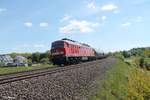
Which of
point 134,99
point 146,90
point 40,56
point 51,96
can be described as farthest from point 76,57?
point 40,56

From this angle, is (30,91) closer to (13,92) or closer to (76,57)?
(13,92)

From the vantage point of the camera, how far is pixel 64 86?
14070 mm

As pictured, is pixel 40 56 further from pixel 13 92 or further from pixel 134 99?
pixel 13 92

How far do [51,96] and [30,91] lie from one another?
33.3 inches

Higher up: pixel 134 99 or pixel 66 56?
pixel 66 56

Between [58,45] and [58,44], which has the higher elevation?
[58,44]

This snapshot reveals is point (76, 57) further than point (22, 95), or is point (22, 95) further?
point (76, 57)

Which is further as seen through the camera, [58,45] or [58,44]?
[58,44]

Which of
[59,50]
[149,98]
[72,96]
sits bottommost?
[149,98]

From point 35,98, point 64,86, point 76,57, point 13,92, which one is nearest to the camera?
point 35,98

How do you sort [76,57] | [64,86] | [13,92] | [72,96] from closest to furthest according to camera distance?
[13,92] < [72,96] < [64,86] < [76,57]

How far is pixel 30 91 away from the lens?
38.3ft

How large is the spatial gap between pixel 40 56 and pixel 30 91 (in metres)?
106

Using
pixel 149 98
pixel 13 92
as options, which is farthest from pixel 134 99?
pixel 13 92
